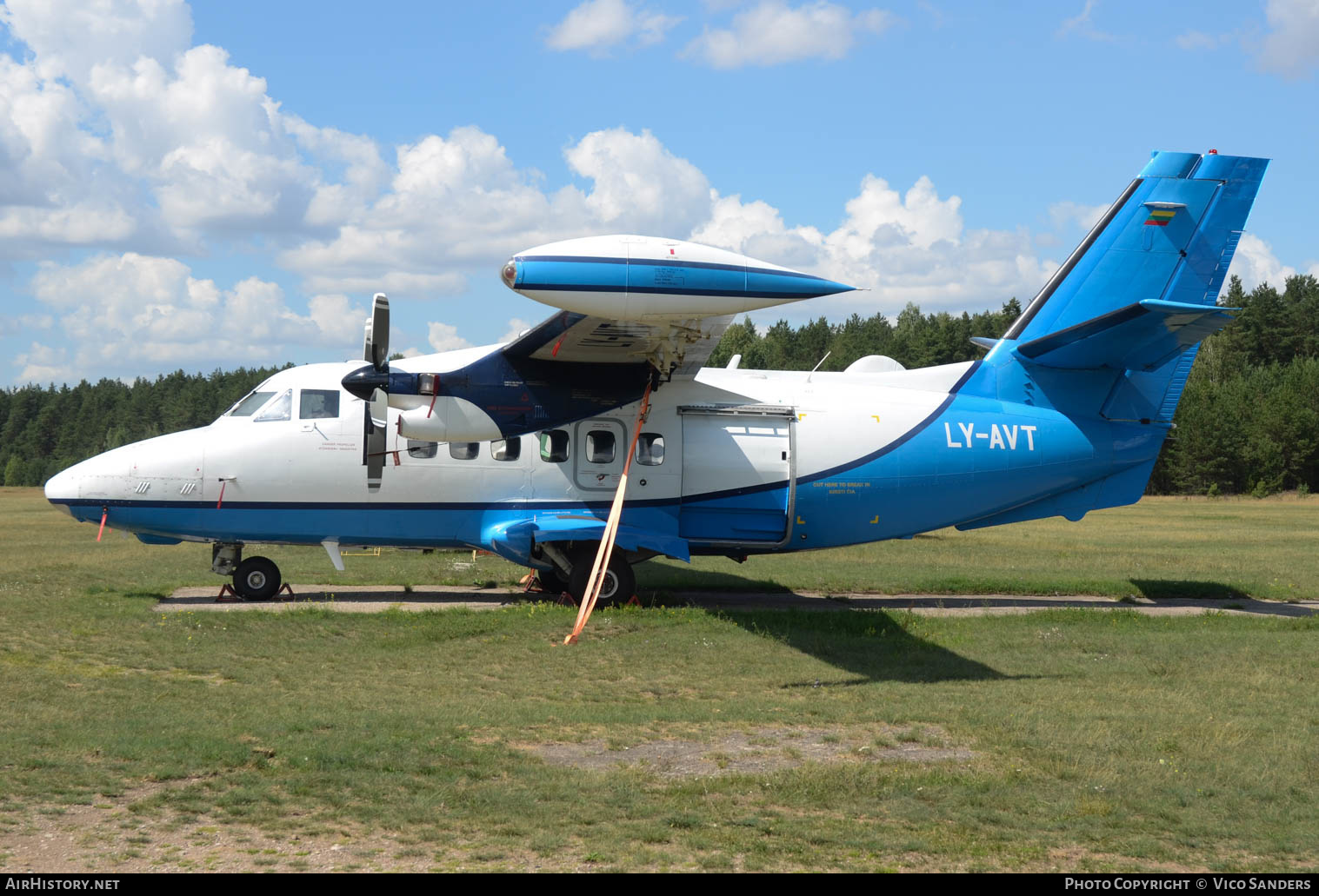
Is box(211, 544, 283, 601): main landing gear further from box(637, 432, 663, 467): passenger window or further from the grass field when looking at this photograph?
box(637, 432, 663, 467): passenger window

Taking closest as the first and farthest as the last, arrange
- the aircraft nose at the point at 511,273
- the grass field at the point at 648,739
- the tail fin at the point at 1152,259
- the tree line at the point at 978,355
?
the grass field at the point at 648,739 → the aircraft nose at the point at 511,273 → the tail fin at the point at 1152,259 → the tree line at the point at 978,355

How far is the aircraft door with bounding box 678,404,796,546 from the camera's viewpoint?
1698 cm

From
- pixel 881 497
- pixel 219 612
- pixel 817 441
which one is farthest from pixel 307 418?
pixel 881 497

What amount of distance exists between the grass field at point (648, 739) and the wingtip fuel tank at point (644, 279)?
4.26 metres

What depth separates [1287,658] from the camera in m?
13.3

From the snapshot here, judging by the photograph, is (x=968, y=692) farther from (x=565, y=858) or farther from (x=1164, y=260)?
(x=1164, y=260)

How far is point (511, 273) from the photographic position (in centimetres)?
1144

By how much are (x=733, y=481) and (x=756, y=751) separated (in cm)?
830

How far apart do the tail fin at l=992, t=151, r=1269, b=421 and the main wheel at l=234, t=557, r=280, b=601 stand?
1296 centimetres

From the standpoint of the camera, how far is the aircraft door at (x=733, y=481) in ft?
55.7

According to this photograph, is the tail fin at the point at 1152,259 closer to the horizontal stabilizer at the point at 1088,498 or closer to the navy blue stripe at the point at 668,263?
the horizontal stabilizer at the point at 1088,498

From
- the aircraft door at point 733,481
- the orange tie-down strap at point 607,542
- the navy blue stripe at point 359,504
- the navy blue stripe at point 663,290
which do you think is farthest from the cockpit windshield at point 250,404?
the navy blue stripe at point 663,290

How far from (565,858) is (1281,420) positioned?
70.5 metres

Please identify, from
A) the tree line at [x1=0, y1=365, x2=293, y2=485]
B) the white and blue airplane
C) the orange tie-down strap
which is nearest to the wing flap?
the white and blue airplane
